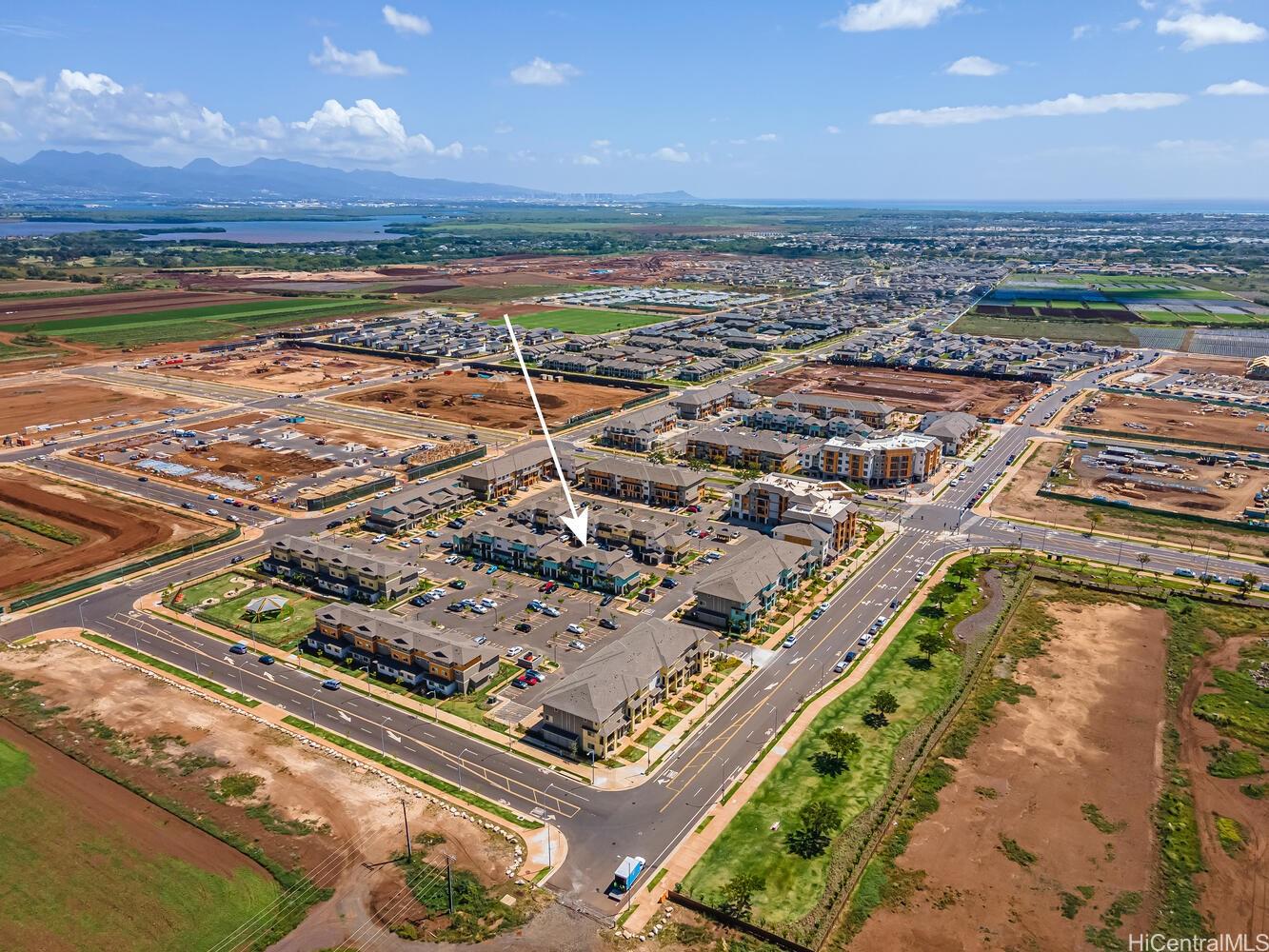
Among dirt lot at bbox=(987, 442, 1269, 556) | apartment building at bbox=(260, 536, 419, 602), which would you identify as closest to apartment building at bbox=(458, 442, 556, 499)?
apartment building at bbox=(260, 536, 419, 602)

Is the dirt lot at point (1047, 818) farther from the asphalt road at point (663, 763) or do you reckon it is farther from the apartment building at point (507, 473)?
the apartment building at point (507, 473)

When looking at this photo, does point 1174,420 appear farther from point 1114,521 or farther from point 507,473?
point 507,473

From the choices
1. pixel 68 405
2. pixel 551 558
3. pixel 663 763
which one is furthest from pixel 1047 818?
pixel 68 405

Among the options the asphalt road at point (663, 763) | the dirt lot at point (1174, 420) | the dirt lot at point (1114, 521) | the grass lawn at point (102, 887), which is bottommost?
the grass lawn at point (102, 887)

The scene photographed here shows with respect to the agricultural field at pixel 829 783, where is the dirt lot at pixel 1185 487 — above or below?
above

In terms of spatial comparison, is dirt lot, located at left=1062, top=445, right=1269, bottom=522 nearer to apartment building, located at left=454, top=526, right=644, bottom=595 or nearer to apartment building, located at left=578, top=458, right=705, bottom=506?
apartment building, located at left=578, top=458, right=705, bottom=506

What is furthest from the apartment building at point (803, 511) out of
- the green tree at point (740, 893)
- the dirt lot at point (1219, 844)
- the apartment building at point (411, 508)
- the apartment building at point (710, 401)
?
the green tree at point (740, 893)

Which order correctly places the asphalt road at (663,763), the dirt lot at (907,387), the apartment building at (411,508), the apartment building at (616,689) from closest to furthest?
1. the asphalt road at (663,763)
2. the apartment building at (616,689)
3. the apartment building at (411,508)
4. the dirt lot at (907,387)
